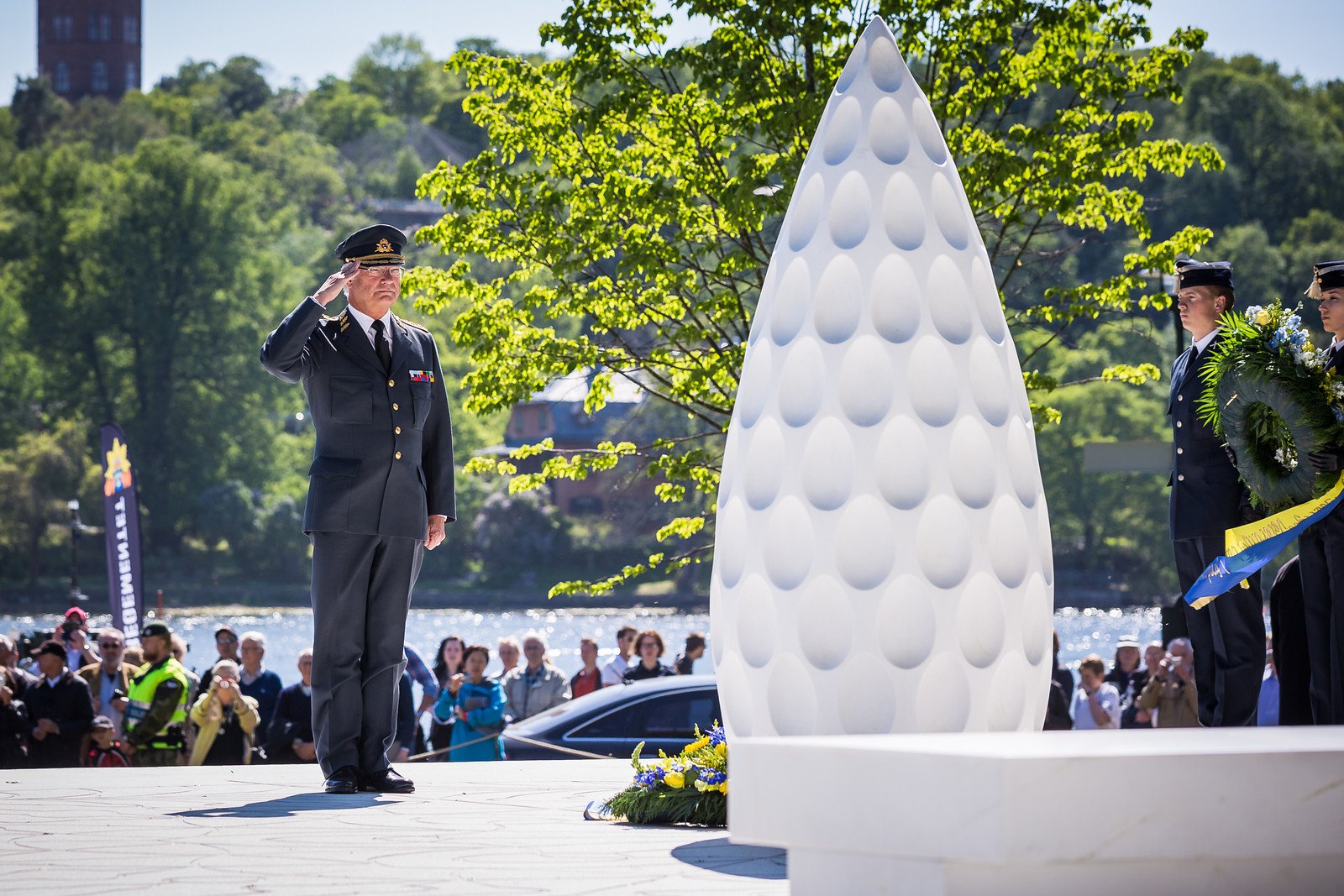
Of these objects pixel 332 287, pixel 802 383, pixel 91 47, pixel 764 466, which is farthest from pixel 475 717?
pixel 91 47

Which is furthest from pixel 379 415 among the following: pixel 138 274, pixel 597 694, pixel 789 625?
pixel 138 274

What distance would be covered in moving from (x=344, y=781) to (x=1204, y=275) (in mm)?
3880

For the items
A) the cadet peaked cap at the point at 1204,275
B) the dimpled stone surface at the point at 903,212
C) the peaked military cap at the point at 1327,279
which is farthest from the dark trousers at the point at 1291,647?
the dimpled stone surface at the point at 903,212

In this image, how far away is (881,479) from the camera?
15.4ft

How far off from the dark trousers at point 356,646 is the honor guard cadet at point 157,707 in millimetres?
5645

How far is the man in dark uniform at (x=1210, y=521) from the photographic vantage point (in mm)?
7211

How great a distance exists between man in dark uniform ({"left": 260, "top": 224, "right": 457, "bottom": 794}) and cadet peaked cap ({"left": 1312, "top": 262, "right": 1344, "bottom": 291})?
3.45 metres

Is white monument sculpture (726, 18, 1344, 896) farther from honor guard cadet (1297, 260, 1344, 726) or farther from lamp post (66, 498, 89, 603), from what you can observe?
lamp post (66, 498, 89, 603)

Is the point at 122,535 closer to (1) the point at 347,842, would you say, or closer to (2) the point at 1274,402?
(1) the point at 347,842

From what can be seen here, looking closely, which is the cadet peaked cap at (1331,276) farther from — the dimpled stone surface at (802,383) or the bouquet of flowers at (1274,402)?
the dimpled stone surface at (802,383)

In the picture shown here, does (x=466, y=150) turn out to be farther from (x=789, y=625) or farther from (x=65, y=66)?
(x=789, y=625)

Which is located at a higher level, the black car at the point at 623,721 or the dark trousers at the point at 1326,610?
the dark trousers at the point at 1326,610

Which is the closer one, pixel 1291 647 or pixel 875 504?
pixel 875 504

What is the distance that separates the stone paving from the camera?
4.48 meters
